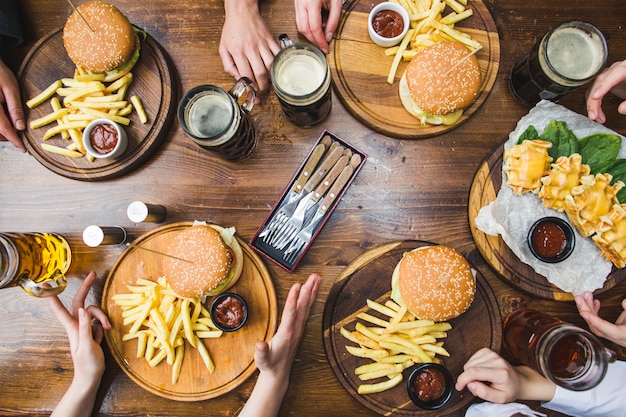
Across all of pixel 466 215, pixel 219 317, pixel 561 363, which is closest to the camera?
pixel 561 363

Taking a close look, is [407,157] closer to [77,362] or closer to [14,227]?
[77,362]

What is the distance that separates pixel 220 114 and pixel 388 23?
1077 mm

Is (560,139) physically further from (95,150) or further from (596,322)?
(95,150)

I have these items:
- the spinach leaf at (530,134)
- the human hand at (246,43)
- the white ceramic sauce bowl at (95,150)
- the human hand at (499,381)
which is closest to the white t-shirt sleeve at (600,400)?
the human hand at (499,381)

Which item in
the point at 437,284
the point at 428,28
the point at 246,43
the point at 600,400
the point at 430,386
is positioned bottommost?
the point at 600,400

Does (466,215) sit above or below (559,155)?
below

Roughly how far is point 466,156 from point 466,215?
1.13ft

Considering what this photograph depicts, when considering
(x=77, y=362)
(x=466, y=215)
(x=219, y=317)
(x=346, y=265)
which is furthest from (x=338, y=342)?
(x=77, y=362)

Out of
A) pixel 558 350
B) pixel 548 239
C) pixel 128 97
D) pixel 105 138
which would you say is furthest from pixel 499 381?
pixel 128 97

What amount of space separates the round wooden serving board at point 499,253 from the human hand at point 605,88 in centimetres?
52

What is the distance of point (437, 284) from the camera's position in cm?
202

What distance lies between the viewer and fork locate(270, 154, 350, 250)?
7.47ft

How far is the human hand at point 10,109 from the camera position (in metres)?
2.32

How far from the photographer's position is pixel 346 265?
2324 mm
